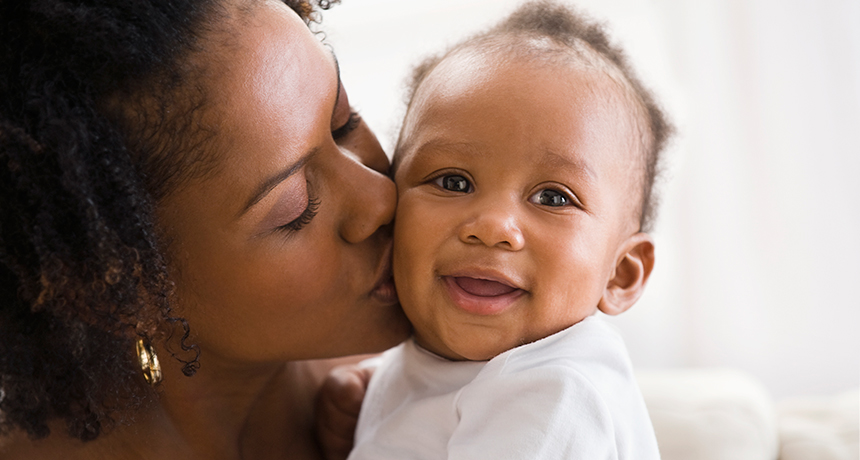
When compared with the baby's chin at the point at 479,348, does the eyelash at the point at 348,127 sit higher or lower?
higher

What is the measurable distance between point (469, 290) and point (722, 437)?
2.64 feet

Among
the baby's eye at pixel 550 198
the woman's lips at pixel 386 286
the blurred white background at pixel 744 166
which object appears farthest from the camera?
the blurred white background at pixel 744 166

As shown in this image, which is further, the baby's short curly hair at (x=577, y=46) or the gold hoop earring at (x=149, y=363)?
the baby's short curly hair at (x=577, y=46)

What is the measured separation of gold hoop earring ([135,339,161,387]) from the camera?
1.31 meters

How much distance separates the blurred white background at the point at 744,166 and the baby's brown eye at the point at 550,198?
71.0 inches

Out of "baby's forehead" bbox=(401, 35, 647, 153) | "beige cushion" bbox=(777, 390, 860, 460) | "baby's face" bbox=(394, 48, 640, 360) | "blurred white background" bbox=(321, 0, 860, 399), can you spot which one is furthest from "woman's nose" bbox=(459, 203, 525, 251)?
"blurred white background" bbox=(321, 0, 860, 399)

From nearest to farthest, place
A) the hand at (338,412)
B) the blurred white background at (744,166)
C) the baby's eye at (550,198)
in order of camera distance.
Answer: the baby's eye at (550,198) < the hand at (338,412) < the blurred white background at (744,166)

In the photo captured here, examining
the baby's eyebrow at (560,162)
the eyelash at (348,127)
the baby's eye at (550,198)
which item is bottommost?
the eyelash at (348,127)

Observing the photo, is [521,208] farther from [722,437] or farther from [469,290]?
[722,437]

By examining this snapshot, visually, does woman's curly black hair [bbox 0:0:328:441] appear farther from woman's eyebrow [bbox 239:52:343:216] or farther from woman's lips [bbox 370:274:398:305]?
woman's lips [bbox 370:274:398:305]

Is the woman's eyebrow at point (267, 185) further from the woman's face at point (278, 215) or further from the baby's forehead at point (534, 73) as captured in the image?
the baby's forehead at point (534, 73)

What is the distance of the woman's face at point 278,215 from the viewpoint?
116cm

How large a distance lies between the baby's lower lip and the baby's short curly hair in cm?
38

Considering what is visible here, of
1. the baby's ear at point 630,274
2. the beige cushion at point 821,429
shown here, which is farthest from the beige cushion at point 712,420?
the baby's ear at point 630,274
